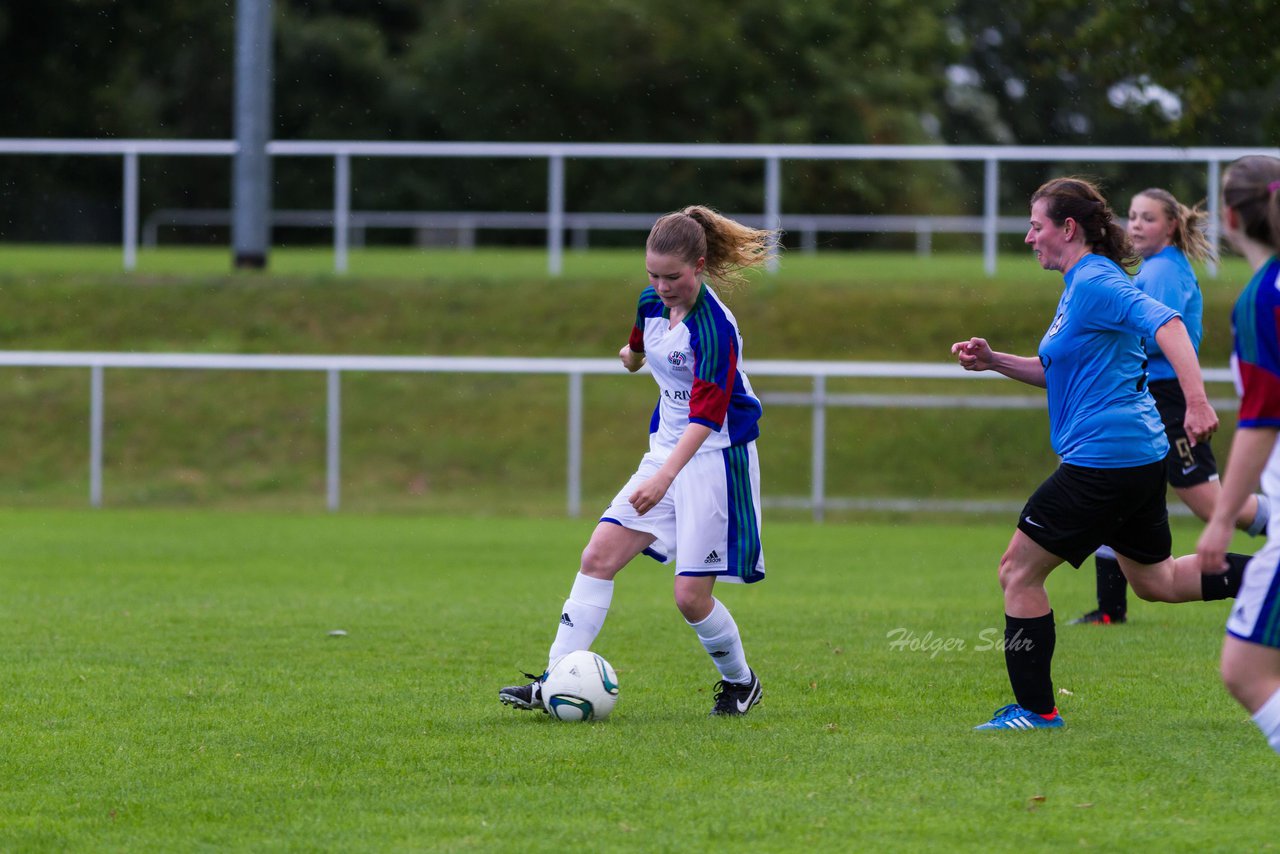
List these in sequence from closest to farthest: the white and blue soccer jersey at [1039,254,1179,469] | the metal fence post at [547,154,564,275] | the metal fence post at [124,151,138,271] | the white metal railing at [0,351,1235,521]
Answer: the white and blue soccer jersey at [1039,254,1179,469], the white metal railing at [0,351,1235,521], the metal fence post at [547,154,564,275], the metal fence post at [124,151,138,271]

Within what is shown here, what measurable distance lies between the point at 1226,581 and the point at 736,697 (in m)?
1.94

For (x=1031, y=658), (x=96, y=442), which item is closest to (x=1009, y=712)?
(x=1031, y=658)

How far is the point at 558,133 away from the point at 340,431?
2036 centimetres

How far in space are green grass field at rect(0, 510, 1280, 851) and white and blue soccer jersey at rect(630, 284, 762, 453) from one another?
109cm

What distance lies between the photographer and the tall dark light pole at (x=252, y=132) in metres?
17.9

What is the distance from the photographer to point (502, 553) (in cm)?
1249

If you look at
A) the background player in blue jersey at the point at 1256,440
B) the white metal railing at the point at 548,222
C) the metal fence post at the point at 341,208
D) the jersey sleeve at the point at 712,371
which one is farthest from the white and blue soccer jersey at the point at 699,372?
the white metal railing at the point at 548,222

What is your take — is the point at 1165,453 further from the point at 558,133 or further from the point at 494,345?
the point at 558,133

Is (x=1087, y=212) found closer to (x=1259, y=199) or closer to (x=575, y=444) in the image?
(x=1259, y=199)

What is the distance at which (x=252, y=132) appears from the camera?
18.2 metres

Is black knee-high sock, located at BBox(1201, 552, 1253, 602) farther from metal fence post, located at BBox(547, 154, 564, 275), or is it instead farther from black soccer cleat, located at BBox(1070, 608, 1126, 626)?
metal fence post, located at BBox(547, 154, 564, 275)

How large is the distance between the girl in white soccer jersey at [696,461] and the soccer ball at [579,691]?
0.09m

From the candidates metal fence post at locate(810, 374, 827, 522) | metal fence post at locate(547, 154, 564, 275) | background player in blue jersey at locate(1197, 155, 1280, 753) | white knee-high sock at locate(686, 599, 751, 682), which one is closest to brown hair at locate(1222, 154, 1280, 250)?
background player in blue jersey at locate(1197, 155, 1280, 753)

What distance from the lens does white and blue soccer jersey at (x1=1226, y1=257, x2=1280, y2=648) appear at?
4004 millimetres
